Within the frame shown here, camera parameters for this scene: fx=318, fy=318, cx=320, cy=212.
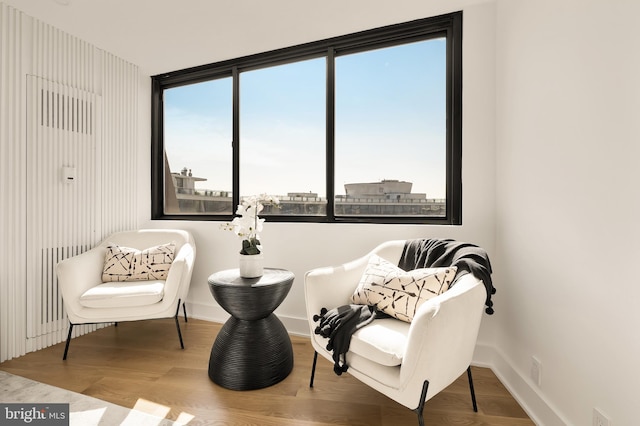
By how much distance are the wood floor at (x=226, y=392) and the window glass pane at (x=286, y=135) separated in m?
1.33

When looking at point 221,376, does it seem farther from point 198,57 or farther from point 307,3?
point 198,57

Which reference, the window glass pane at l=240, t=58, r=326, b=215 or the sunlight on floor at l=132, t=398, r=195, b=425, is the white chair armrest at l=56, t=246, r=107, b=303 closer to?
the sunlight on floor at l=132, t=398, r=195, b=425

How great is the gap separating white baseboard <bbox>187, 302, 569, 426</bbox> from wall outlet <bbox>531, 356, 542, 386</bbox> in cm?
4

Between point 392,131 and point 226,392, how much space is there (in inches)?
85.9

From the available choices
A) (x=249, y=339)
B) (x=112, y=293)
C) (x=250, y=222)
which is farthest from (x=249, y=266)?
(x=112, y=293)

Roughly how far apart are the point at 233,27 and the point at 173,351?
2.53 metres

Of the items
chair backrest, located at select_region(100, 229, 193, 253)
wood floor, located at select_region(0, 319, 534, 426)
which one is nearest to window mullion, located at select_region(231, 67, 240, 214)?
chair backrest, located at select_region(100, 229, 193, 253)

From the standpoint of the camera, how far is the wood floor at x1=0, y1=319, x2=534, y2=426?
5.34ft

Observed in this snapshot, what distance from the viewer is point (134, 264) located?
261cm

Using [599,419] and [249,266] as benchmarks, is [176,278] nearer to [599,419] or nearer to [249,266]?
[249,266]

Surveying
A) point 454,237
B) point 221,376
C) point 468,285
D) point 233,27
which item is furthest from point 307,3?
point 221,376

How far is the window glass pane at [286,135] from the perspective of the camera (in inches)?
111

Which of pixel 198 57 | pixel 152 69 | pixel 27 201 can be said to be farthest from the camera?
pixel 152 69

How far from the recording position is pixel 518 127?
1.87m
